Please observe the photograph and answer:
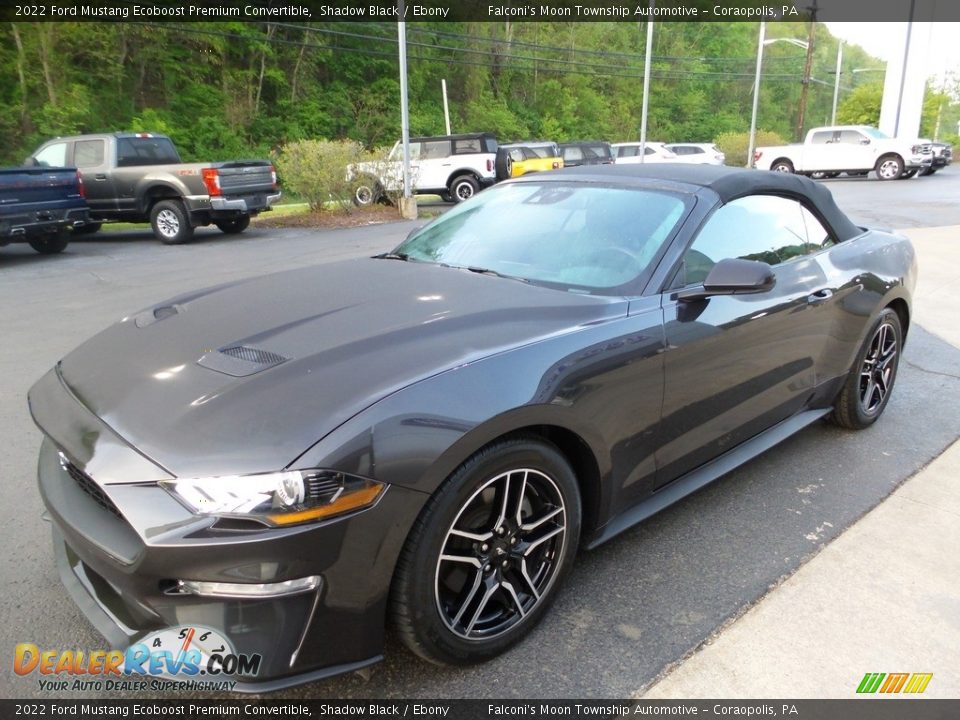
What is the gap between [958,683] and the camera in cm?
226

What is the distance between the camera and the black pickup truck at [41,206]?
10.2 m

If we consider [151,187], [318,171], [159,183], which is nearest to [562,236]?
[159,183]

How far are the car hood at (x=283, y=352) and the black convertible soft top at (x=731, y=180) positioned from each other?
3.12ft

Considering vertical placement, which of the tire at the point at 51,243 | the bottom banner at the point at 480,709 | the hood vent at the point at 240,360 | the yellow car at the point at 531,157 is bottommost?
the bottom banner at the point at 480,709

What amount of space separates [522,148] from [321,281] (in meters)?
21.0

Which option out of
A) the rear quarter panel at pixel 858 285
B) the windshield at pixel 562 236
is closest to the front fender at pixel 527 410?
the windshield at pixel 562 236

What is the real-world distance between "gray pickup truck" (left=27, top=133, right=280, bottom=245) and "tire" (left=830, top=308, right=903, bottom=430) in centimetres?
1116

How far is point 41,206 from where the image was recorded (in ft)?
34.8

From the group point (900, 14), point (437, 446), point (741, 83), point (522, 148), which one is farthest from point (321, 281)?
point (741, 83)

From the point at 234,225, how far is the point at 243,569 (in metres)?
13.4

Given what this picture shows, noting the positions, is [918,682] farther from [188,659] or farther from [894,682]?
[188,659]

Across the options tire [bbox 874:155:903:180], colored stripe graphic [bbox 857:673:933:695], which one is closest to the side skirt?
colored stripe graphic [bbox 857:673:933:695]

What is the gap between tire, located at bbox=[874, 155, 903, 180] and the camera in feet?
88.4

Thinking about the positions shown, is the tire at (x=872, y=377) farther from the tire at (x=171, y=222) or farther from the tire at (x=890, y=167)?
the tire at (x=890, y=167)
